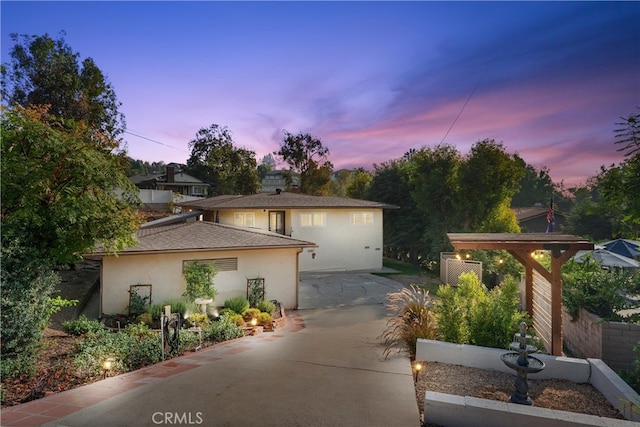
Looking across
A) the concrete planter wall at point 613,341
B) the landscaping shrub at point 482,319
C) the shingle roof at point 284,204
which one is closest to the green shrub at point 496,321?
the landscaping shrub at point 482,319

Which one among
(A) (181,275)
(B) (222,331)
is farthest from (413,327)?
(A) (181,275)

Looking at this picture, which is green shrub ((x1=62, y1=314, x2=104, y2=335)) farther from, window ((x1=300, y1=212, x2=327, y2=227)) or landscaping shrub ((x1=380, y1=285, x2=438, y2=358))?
window ((x1=300, y1=212, x2=327, y2=227))

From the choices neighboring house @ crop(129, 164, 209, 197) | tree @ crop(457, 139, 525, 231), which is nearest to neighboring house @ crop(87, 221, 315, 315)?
tree @ crop(457, 139, 525, 231)

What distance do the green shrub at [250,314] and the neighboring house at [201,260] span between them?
1.61 m

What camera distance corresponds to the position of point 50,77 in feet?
85.7

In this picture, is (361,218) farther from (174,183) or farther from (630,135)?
(174,183)

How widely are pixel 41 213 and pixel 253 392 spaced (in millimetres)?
5055

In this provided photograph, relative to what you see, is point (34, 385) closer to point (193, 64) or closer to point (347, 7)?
point (347, 7)

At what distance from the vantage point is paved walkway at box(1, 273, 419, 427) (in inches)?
176

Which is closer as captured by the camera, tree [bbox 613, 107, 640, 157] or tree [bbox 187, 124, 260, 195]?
tree [bbox 613, 107, 640, 157]

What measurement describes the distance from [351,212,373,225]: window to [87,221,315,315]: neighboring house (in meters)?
8.72

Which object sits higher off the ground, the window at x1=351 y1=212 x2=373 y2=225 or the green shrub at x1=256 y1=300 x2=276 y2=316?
the window at x1=351 y1=212 x2=373 y2=225

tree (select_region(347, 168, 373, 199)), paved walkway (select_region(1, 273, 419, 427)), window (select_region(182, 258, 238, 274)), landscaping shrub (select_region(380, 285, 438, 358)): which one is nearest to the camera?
paved walkway (select_region(1, 273, 419, 427))

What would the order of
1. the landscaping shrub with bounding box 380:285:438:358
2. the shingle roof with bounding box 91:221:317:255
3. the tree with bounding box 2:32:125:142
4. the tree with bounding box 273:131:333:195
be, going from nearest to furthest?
the landscaping shrub with bounding box 380:285:438:358, the shingle roof with bounding box 91:221:317:255, the tree with bounding box 2:32:125:142, the tree with bounding box 273:131:333:195
